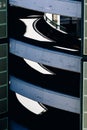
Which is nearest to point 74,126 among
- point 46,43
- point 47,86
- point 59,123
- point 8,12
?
point 59,123

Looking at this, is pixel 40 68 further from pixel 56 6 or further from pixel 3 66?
pixel 56 6

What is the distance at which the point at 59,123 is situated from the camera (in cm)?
4853

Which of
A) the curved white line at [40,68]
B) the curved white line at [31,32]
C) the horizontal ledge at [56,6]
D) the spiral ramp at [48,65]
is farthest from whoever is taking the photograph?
the curved white line at [40,68]

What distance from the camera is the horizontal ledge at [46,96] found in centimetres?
4469

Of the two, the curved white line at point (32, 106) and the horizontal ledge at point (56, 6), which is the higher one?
the horizontal ledge at point (56, 6)

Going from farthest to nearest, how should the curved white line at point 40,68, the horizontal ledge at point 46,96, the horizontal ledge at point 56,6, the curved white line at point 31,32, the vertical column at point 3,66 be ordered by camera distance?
the curved white line at point 40,68 → the curved white line at point 31,32 → the vertical column at point 3,66 → the horizontal ledge at point 46,96 → the horizontal ledge at point 56,6

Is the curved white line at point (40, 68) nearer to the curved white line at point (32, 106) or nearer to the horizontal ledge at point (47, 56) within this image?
the curved white line at point (32, 106)

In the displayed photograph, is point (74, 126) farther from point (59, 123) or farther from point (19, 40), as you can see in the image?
point (19, 40)

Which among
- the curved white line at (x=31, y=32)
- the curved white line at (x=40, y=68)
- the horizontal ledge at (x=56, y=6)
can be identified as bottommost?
the curved white line at (x=40, y=68)

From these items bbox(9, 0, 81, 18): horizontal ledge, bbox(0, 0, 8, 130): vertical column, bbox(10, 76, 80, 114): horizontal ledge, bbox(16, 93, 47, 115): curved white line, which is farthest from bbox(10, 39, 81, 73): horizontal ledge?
bbox(16, 93, 47, 115): curved white line

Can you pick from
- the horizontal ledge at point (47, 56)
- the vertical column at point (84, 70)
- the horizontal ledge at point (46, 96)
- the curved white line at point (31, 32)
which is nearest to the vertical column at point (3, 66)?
the horizontal ledge at point (47, 56)

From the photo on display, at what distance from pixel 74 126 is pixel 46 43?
881cm

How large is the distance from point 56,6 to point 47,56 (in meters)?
4.93

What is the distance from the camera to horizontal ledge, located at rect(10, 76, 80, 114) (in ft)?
147
